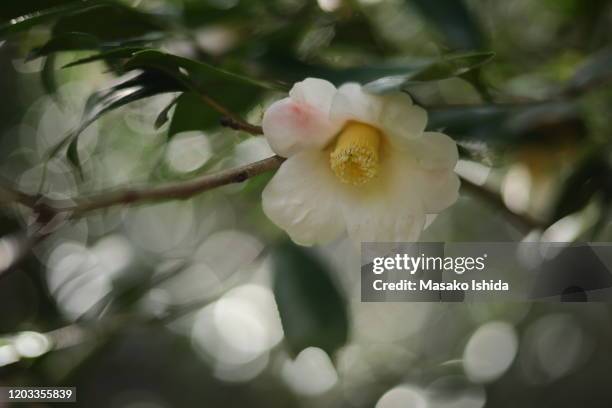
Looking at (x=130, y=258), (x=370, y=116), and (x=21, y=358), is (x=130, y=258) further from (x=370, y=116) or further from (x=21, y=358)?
(x=370, y=116)

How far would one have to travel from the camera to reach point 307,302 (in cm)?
80

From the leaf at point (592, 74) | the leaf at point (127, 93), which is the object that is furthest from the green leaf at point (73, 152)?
the leaf at point (592, 74)

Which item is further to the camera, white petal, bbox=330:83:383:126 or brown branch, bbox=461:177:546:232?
brown branch, bbox=461:177:546:232

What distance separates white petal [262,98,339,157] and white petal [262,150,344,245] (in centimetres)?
2

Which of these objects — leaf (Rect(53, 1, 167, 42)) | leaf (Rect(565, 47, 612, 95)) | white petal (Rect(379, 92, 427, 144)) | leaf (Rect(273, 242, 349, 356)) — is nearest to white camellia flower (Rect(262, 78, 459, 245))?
white petal (Rect(379, 92, 427, 144))

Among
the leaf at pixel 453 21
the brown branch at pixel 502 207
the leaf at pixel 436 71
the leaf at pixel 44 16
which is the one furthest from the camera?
the brown branch at pixel 502 207

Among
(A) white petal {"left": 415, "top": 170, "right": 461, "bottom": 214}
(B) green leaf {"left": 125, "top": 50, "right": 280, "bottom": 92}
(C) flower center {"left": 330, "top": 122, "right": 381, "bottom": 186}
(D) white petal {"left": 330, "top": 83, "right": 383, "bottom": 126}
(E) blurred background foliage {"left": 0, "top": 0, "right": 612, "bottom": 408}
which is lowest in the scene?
(E) blurred background foliage {"left": 0, "top": 0, "right": 612, "bottom": 408}

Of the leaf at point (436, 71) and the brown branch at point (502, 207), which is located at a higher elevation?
the leaf at point (436, 71)

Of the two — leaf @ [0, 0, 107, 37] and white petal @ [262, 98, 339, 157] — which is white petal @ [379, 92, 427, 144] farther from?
leaf @ [0, 0, 107, 37]

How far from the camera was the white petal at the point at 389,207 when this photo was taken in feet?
2.10

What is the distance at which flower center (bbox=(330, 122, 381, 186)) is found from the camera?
A: 0.64 meters

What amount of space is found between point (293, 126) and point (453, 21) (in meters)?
0.34

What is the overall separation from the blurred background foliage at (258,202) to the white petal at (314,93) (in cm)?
4

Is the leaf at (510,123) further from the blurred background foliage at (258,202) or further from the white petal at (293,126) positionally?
the white petal at (293,126)
